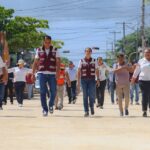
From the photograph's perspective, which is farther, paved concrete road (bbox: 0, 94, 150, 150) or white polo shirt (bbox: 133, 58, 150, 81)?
white polo shirt (bbox: 133, 58, 150, 81)

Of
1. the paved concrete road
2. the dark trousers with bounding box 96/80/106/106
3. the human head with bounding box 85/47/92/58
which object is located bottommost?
the paved concrete road

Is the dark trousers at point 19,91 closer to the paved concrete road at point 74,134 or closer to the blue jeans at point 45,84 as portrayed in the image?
the blue jeans at point 45,84

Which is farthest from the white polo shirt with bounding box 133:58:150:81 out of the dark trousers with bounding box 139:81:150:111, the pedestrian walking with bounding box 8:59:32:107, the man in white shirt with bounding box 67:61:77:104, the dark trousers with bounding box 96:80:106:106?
the man in white shirt with bounding box 67:61:77:104

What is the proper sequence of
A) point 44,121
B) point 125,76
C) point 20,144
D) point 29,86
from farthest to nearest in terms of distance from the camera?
1. point 29,86
2. point 125,76
3. point 44,121
4. point 20,144

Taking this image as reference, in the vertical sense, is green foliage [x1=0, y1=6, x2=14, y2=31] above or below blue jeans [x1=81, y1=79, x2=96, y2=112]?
above

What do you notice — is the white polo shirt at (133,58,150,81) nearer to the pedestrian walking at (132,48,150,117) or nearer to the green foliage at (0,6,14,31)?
the pedestrian walking at (132,48,150,117)

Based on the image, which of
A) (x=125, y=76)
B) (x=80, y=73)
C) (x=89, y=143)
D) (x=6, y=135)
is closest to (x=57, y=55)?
(x=80, y=73)

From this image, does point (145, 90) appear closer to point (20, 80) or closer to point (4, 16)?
point (20, 80)

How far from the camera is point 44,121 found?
580 inches

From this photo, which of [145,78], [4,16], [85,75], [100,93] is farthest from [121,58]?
[4,16]

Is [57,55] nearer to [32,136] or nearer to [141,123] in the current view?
[141,123]

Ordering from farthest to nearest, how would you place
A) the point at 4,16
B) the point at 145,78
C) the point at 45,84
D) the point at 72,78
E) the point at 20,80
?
the point at 4,16, the point at 72,78, the point at 20,80, the point at 145,78, the point at 45,84

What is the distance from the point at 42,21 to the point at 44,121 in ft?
171

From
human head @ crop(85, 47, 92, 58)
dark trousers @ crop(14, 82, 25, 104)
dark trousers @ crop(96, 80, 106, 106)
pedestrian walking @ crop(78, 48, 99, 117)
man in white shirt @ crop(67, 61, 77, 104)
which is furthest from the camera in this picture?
man in white shirt @ crop(67, 61, 77, 104)
